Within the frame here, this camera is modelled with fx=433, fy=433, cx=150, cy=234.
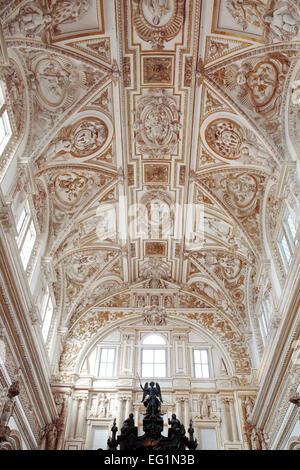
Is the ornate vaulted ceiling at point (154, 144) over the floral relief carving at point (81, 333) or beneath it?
over

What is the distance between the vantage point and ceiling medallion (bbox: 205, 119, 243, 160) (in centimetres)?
1452

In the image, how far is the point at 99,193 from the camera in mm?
16484

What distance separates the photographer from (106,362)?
59.9 feet

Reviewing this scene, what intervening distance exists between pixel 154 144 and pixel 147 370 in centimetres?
918

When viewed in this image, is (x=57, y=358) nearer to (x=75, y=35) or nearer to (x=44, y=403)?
(x=44, y=403)

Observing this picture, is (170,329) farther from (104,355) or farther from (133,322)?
(104,355)

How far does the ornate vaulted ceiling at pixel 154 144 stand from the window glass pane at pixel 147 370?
2706mm

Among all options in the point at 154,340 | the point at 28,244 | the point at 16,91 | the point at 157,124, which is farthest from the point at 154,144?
the point at 154,340

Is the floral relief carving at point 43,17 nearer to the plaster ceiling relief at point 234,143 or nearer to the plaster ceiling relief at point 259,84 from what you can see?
the plaster ceiling relief at point 259,84

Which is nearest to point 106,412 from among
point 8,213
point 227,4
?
point 8,213

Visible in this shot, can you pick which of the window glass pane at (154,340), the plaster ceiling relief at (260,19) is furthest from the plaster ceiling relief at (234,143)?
the window glass pane at (154,340)

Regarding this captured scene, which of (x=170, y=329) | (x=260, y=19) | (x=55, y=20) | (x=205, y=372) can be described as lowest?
(x=205, y=372)

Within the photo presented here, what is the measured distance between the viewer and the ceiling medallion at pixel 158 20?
12516 mm

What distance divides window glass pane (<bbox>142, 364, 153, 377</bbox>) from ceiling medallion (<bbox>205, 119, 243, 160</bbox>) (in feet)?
29.9
